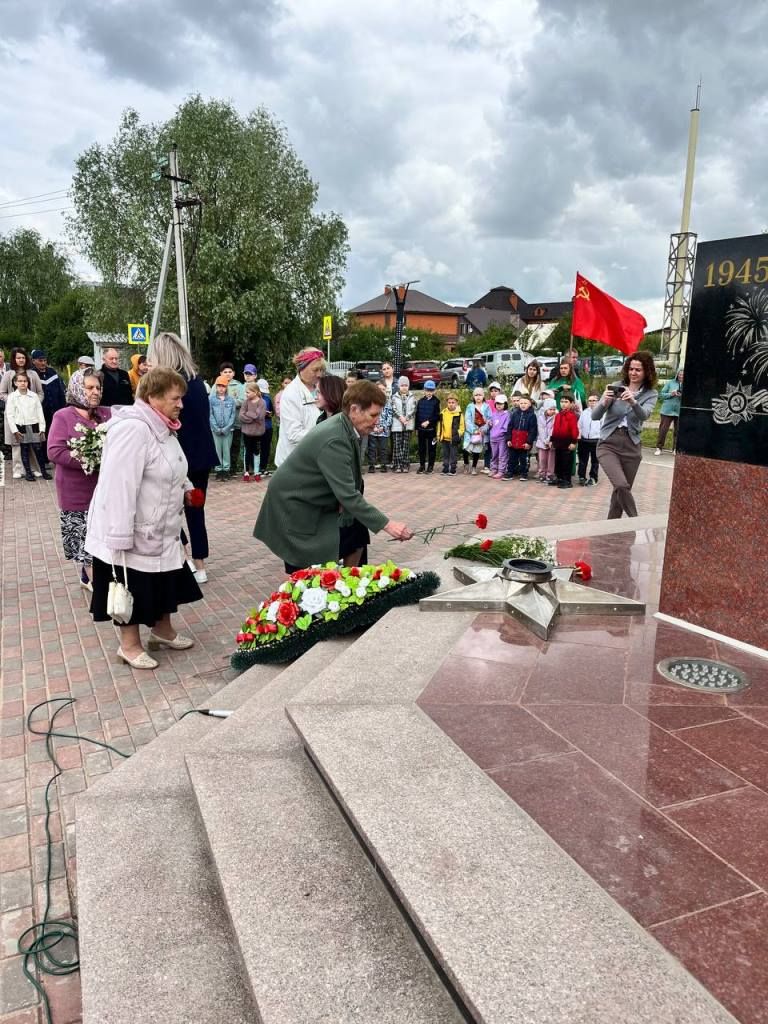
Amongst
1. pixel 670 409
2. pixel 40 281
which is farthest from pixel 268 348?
pixel 40 281

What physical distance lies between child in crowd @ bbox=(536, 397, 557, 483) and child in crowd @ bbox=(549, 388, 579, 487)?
274 millimetres

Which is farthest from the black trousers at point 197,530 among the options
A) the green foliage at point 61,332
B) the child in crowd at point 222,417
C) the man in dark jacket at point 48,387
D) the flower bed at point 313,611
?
the green foliage at point 61,332

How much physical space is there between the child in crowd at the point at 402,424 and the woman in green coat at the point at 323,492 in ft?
29.9

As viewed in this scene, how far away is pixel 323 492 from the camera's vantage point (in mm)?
Result: 4336

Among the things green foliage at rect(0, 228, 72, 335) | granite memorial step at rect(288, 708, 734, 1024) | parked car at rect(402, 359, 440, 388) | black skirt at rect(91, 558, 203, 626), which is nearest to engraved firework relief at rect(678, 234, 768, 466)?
granite memorial step at rect(288, 708, 734, 1024)

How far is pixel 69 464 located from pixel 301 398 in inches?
74.0

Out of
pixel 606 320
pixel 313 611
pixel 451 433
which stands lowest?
pixel 313 611

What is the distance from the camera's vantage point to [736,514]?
12.6 ft

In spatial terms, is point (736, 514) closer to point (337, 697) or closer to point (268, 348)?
point (337, 697)

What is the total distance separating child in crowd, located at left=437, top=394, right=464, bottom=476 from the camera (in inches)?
529

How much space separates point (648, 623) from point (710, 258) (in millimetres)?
2074

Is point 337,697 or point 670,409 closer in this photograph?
point 337,697

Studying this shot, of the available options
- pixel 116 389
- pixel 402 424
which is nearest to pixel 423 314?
pixel 402 424

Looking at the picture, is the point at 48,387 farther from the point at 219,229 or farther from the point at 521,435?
the point at 219,229
